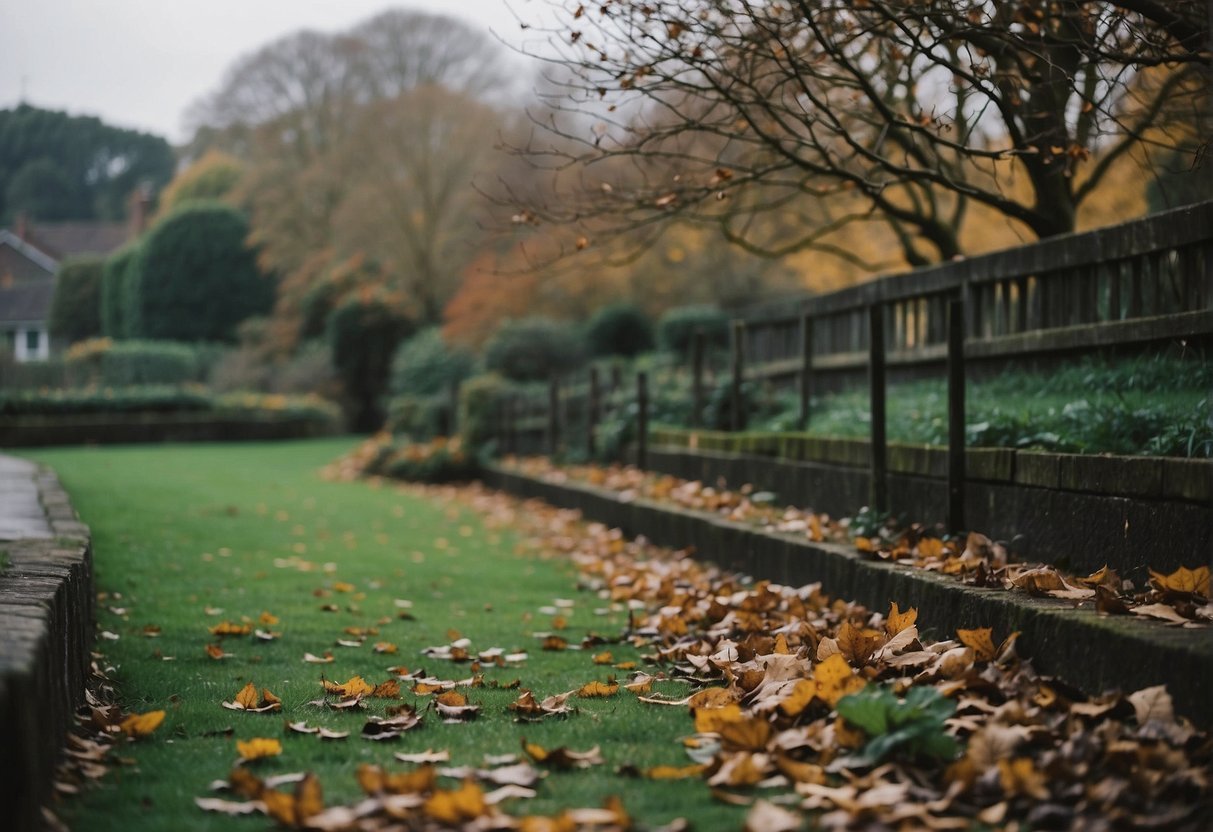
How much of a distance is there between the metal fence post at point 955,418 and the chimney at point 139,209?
151 feet

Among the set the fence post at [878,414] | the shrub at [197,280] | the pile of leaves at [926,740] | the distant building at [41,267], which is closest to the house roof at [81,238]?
the distant building at [41,267]

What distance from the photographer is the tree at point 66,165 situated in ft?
55.6

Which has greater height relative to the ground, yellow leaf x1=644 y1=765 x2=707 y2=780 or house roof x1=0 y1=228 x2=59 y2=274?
house roof x1=0 y1=228 x2=59 y2=274

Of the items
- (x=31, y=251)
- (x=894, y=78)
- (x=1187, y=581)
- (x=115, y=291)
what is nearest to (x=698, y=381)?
(x=894, y=78)

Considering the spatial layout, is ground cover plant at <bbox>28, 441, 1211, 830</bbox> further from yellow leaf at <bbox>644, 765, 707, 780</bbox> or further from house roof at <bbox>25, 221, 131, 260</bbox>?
house roof at <bbox>25, 221, 131, 260</bbox>

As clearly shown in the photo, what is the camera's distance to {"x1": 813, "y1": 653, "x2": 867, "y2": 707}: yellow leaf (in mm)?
3594

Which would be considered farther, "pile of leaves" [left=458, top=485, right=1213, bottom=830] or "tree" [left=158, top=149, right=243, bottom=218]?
"tree" [left=158, top=149, right=243, bottom=218]

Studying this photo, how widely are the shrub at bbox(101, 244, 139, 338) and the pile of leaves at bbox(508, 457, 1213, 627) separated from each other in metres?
40.9

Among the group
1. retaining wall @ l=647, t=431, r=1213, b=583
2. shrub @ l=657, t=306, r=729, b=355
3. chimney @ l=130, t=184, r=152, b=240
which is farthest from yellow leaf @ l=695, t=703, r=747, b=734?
chimney @ l=130, t=184, r=152, b=240

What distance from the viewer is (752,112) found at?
859cm

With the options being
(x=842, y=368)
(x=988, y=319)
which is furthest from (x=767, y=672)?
(x=842, y=368)

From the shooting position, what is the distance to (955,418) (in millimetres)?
5617

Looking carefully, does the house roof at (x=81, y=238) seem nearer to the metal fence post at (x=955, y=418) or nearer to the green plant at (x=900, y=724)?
the metal fence post at (x=955, y=418)

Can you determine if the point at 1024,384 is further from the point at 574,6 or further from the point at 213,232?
the point at 213,232
